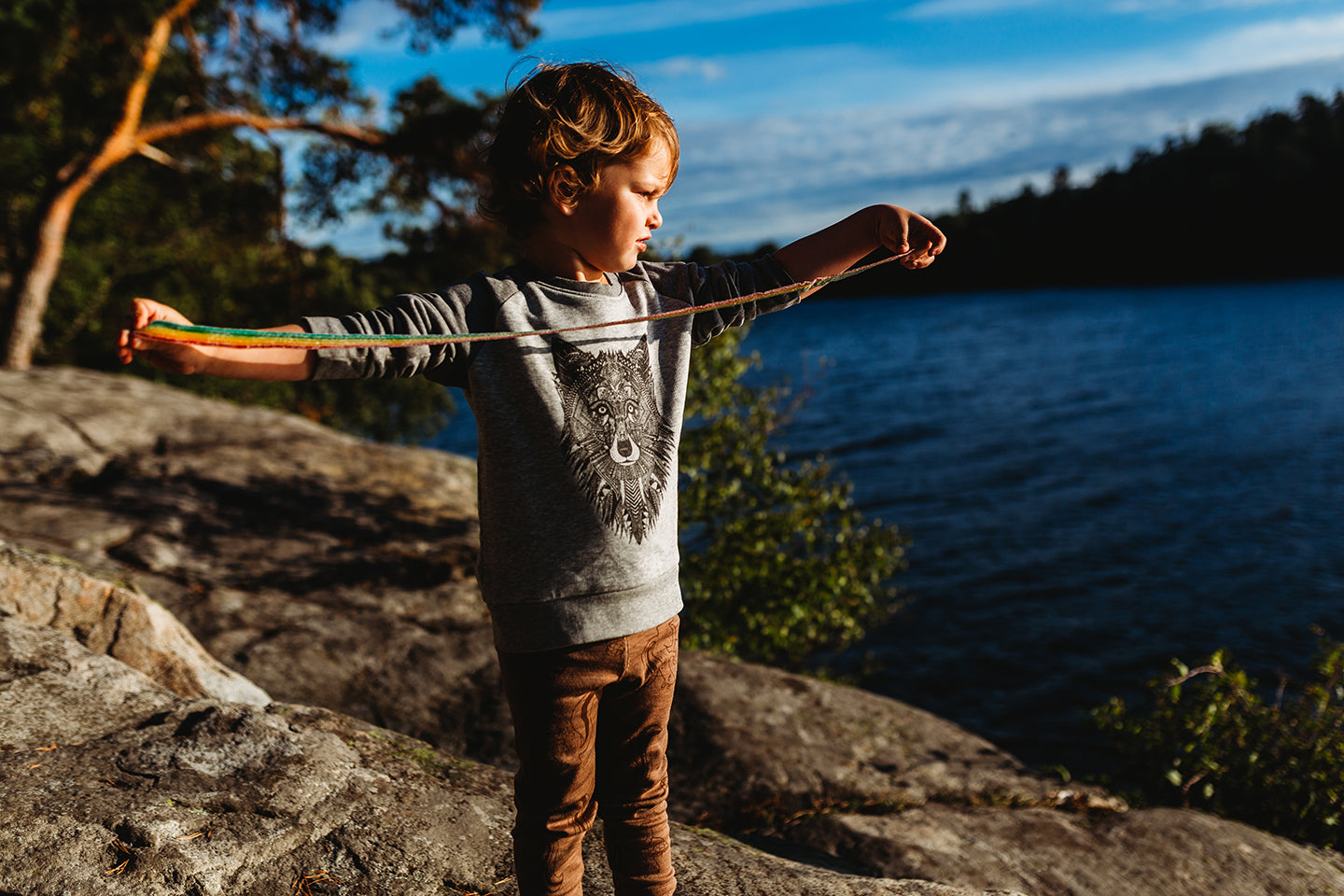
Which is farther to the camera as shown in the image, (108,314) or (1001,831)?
(108,314)

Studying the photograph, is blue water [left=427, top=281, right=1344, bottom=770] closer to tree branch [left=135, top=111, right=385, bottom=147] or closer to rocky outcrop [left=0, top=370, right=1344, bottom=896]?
rocky outcrop [left=0, top=370, right=1344, bottom=896]

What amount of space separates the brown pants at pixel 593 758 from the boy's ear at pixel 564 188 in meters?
1.06

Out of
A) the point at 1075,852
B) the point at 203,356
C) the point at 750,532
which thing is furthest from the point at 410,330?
the point at 750,532

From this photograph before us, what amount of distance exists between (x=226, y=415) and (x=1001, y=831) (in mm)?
8971

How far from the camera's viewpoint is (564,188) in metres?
2.04

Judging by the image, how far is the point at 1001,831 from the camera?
432cm

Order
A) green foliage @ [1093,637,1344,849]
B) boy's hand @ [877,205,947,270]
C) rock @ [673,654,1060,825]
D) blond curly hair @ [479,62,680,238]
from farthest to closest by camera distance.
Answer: green foliage @ [1093,637,1344,849], rock @ [673,654,1060,825], boy's hand @ [877,205,947,270], blond curly hair @ [479,62,680,238]

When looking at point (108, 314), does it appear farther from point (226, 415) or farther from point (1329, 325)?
point (1329, 325)

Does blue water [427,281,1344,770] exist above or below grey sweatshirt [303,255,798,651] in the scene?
below

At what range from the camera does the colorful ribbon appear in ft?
5.01

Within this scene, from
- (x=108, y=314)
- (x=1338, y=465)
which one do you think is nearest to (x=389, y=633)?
(x=108, y=314)

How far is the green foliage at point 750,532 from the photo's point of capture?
772 centimetres

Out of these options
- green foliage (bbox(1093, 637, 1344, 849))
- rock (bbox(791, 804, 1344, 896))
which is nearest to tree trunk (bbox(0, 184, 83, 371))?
rock (bbox(791, 804, 1344, 896))

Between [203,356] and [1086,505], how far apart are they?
797 inches
